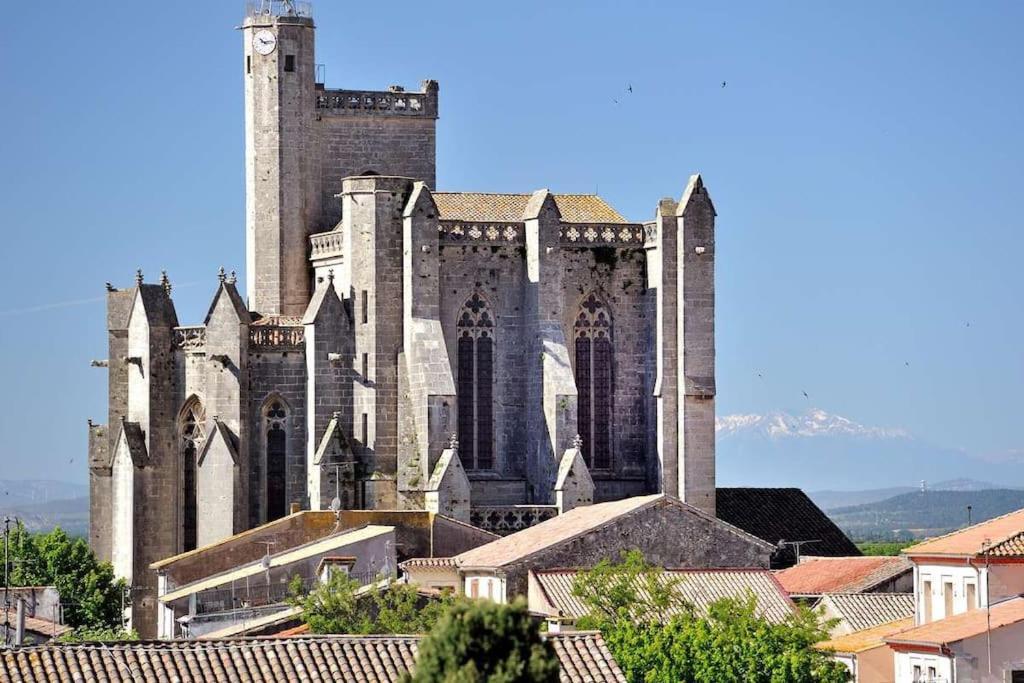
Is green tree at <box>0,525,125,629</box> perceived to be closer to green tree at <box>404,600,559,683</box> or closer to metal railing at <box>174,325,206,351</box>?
metal railing at <box>174,325,206,351</box>

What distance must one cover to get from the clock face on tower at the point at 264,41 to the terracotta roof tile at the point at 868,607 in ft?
71.4

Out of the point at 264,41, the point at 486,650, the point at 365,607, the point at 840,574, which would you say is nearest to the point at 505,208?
the point at 264,41

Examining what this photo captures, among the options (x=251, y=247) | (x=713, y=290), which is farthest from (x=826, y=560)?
(x=251, y=247)

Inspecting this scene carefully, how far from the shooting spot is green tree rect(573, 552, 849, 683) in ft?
172

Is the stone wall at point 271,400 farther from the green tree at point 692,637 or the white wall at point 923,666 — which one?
the white wall at point 923,666

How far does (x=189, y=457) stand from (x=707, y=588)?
63.3 feet

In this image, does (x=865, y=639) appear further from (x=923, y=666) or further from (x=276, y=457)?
(x=276, y=457)

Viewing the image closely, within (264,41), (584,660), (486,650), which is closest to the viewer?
(486,650)

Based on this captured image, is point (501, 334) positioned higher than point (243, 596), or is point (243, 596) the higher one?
point (501, 334)

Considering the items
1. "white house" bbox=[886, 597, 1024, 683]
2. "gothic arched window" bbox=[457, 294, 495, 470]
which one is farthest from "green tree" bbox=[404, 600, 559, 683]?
"gothic arched window" bbox=[457, 294, 495, 470]

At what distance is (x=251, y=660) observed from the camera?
38.9 m

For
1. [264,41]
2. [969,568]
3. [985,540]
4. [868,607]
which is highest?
[264,41]

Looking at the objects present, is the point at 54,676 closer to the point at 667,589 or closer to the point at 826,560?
the point at 667,589

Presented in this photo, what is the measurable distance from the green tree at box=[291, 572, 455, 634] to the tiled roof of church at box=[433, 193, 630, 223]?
16042 mm
